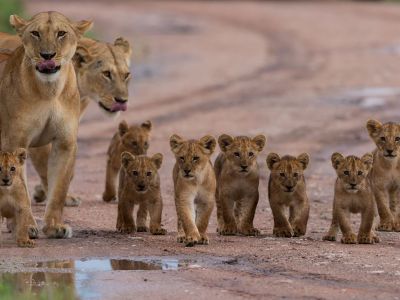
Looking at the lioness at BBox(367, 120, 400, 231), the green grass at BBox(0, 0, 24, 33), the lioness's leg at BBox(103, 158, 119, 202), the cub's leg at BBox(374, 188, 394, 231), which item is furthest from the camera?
the green grass at BBox(0, 0, 24, 33)

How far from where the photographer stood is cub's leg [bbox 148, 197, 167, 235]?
10.7 metres

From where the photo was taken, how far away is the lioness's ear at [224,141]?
1070 cm

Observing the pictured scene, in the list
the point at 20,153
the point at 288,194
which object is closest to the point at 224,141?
the point at 288,194

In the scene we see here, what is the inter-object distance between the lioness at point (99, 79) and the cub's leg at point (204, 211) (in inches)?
93.7

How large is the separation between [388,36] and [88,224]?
59.4 ft

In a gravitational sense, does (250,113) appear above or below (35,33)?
above

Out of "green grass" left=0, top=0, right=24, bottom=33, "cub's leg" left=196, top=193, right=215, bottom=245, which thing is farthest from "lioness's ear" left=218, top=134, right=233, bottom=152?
"green grass" left=0, top=0, right=24, bottom=33

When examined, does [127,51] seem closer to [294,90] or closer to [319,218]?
[319,218]

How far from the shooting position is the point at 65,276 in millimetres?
8875

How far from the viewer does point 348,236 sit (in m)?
10.3

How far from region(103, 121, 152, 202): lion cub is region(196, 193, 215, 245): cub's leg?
2288mm

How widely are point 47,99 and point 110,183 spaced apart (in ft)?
8.80

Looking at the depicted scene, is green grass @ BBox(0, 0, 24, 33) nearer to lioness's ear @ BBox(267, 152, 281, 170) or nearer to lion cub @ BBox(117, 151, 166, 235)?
lion cub @ BBox(117, 151, 166, 235)

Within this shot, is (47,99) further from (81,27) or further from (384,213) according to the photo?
(384,213)
